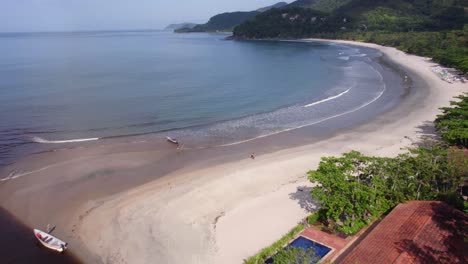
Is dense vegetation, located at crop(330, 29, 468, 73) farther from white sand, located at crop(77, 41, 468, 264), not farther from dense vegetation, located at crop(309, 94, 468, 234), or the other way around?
dense vegetation, located at crop(309, 94, 468, 234)

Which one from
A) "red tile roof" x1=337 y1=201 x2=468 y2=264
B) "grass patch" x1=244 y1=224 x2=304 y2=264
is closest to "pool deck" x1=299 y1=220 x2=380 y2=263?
"red tile roof" x1=337 y1=201 x2=468 y2=264

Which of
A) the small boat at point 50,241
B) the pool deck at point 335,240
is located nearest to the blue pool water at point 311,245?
the pool deck at point 335,240

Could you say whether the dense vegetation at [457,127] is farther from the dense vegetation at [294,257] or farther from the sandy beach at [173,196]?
the dense vegetation at [294,257]

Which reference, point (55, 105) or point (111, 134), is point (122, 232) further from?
point (55, 105)

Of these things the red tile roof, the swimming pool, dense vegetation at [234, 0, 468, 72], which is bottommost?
the swimming pool

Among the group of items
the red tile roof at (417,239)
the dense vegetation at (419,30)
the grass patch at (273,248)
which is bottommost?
the grass patch at (273,248)

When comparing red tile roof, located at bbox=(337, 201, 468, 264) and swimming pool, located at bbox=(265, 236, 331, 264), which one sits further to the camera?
swimming pool, located at bbox=(265, 236, 331, 264)

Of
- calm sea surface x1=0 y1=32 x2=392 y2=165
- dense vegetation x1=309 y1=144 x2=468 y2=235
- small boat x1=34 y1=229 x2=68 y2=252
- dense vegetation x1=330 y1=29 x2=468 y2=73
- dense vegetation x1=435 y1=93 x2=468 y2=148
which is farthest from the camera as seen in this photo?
dense vegetation x1=330 y1=29 x2=468 y2=73
